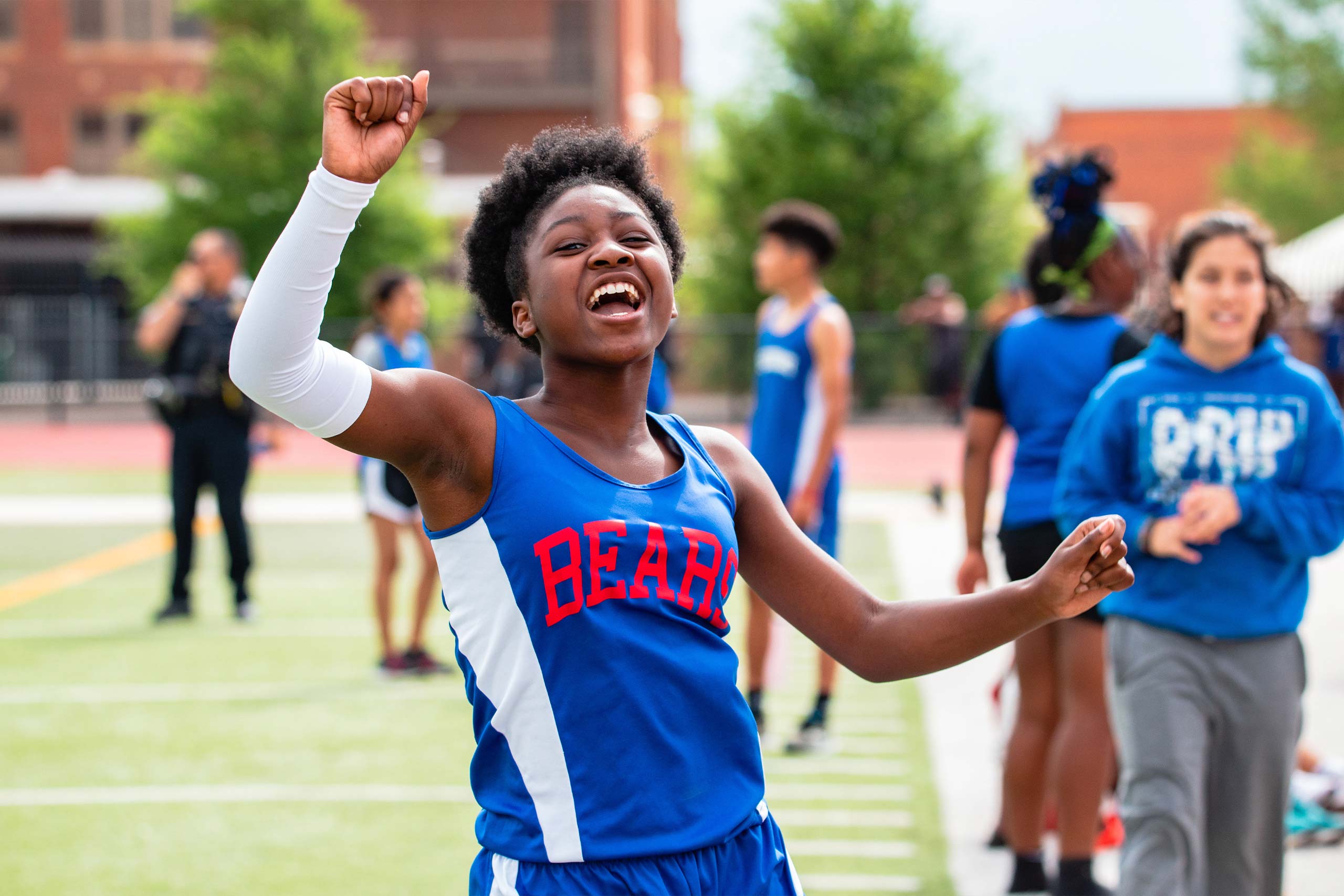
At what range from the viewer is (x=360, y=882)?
4812mm

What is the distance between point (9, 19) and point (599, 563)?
153 ft

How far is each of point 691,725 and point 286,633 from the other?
717cm

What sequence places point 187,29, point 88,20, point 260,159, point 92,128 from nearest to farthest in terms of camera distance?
point 260,159 → point 88,20 → point 187,29 → point 92,128

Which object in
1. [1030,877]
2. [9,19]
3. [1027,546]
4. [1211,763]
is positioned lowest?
[1030,877]

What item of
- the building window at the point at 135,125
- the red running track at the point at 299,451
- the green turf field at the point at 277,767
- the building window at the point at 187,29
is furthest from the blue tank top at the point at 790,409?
the building window at the point at 135,125

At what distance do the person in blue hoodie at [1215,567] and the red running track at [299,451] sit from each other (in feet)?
41.5

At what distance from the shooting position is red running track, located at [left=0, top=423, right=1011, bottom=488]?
741 inches

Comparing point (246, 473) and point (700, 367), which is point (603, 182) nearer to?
point (246, 473)

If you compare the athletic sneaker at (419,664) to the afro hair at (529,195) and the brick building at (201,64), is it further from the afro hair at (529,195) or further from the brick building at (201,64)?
the brick building at (201,64)

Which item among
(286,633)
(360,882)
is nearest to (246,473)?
(286,633)

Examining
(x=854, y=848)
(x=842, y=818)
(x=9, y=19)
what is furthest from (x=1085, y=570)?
(x=9, y=19)

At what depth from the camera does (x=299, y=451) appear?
881 inches

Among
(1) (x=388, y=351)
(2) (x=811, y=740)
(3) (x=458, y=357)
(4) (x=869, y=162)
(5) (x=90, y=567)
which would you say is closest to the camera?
(2) (x=811, y=740)

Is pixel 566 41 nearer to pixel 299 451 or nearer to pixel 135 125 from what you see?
pixel 135 125
